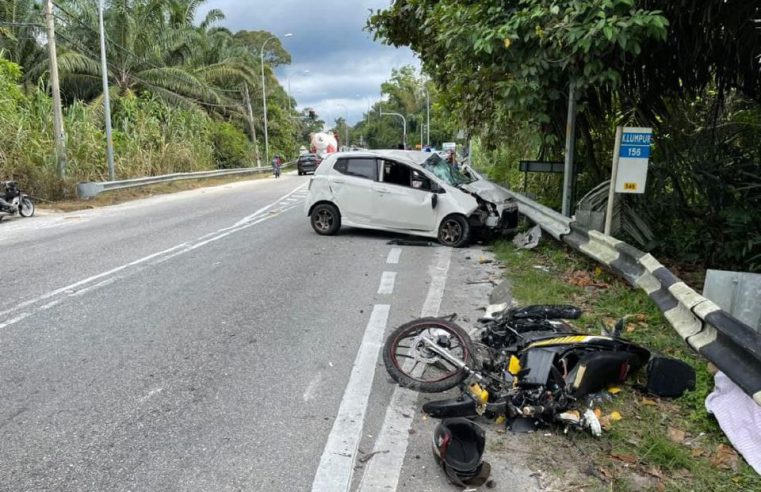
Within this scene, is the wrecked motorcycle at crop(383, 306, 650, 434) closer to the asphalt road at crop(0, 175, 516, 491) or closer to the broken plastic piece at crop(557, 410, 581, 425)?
the broken plastic piece at crop(557, 410, 581, 425)

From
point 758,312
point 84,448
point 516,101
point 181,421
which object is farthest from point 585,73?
point 84,448

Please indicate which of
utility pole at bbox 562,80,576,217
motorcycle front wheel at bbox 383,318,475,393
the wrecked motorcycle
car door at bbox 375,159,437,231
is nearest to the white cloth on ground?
the wrecked motorcycle

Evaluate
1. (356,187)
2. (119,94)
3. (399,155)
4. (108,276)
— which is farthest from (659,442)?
(119,94)

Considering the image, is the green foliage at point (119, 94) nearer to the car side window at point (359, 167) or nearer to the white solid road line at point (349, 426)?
the car side window at point (359, 167)

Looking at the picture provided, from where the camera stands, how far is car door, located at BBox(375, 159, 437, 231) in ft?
33.2

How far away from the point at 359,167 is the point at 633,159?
5454mm

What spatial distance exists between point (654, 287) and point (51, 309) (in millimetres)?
6127

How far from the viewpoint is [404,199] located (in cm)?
1027

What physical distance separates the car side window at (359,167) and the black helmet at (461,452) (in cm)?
774

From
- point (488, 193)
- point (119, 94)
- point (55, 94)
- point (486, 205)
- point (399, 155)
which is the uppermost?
point (119, 94)

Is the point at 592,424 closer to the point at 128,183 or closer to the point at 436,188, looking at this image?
the point at 436,188

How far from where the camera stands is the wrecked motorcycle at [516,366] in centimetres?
365

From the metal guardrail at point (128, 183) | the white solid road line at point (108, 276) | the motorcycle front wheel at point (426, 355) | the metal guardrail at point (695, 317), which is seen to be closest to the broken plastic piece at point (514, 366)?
the motorcycle front wheel at point (426, 355)

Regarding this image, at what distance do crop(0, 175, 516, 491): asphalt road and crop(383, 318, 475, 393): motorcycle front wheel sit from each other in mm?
191
